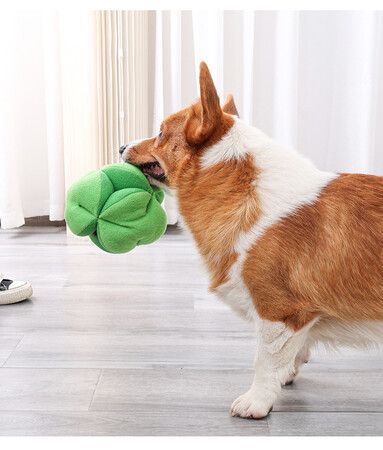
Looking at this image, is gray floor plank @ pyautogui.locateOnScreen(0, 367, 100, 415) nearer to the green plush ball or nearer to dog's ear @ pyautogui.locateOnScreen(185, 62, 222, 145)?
the green plush ball

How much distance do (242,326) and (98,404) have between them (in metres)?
0.59

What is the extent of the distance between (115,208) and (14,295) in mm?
707

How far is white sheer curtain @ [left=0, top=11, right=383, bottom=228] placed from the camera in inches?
118

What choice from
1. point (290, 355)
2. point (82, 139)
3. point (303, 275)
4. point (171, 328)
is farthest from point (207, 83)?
point (82, 139)

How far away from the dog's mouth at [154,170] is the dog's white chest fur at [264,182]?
0.13 meters

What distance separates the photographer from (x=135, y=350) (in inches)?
66.7

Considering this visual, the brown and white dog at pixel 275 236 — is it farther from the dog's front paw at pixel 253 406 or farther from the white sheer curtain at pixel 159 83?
the white sheer curtain at pixel 159 83

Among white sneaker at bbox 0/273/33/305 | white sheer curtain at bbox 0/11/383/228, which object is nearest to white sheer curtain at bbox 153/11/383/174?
white sheer curtain at bbox 0/11/383/228

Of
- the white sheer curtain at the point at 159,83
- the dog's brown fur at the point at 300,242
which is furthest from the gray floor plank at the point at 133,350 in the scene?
the white sheer curtain at the point at 159,83

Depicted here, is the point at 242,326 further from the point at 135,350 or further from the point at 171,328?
the point at 135,350

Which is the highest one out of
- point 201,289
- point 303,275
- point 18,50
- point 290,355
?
point 18,50

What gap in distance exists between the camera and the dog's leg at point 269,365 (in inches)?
51.1

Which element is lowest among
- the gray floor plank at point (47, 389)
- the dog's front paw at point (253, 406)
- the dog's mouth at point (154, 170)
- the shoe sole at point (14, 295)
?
the shoe sole at point (14, 295)

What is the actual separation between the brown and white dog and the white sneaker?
86 cm
